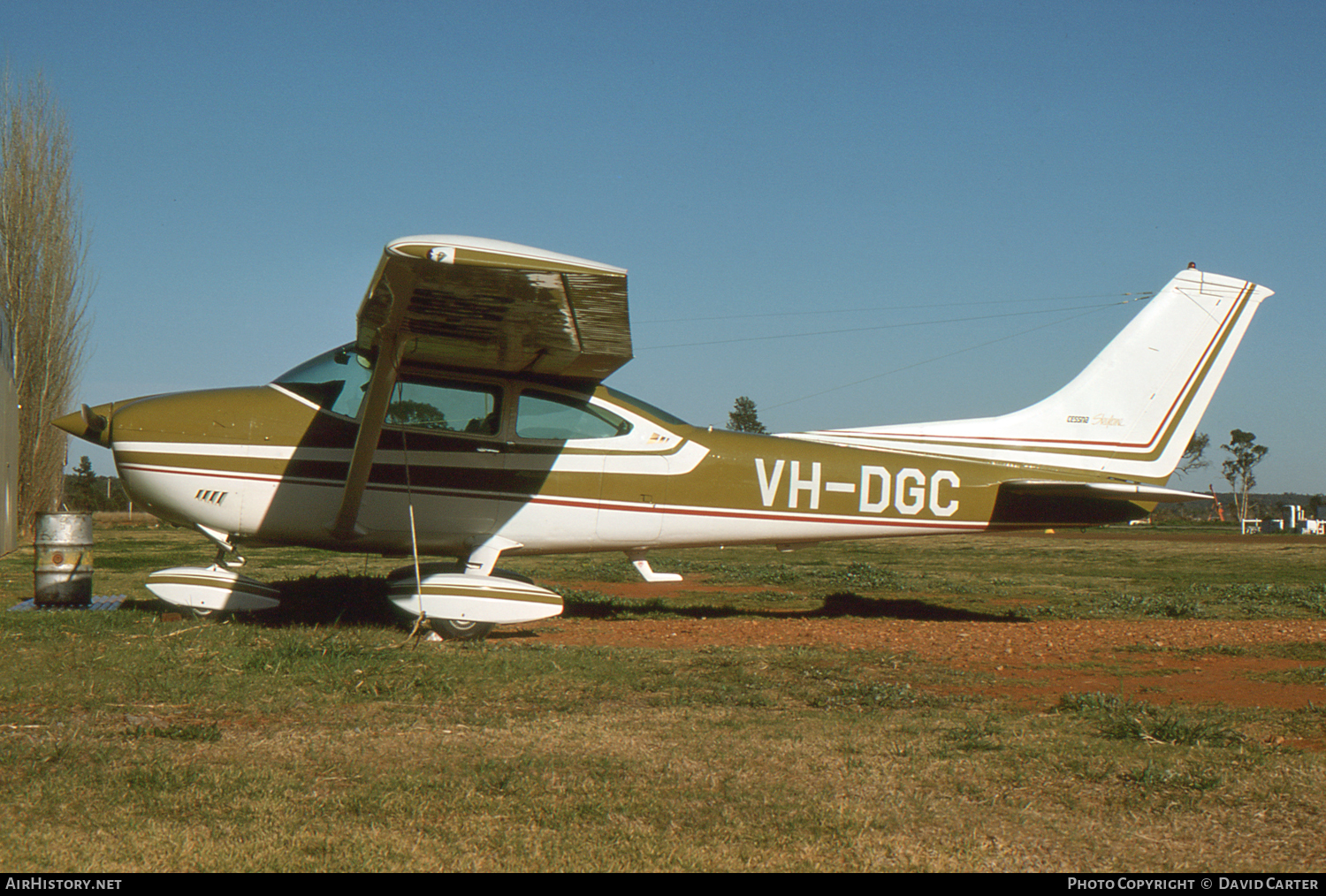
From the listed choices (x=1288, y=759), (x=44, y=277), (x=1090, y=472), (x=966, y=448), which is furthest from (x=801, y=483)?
(x=44, y=277)

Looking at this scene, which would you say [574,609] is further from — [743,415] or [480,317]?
[743,415]

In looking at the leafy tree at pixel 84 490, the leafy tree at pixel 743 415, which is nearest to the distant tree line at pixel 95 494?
the leafy tree at pixel 84 490

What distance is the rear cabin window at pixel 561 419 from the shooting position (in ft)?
27.9

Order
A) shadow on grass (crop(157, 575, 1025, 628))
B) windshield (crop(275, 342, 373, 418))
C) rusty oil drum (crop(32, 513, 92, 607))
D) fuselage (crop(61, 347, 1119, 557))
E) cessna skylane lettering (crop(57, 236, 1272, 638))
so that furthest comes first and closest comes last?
1. rusty oil drum (crop(32, 513, 92, 607))
2. shadow on grass (crop(157, 575, 1025, 628))
3. windshield (crop(275, 342, 373, 418))
4. fuselage (crop(61, 347, 1119, 557))
5. cessna skylane lettering (crop(57, 236, 1272, 638))

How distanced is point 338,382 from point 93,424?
6.54 feet

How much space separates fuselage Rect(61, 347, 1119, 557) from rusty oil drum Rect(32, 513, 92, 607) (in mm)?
1341

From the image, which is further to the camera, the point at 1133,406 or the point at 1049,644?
the point at 1133,406

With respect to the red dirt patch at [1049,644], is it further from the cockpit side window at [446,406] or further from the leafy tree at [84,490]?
the leafy tree at [84,490]

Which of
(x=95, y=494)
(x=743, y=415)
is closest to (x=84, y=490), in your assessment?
(x=95, y=494)

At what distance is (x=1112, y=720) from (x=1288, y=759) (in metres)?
0.89

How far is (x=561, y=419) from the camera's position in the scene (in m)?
8.63

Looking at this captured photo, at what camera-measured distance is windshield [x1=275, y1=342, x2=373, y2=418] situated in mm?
8203


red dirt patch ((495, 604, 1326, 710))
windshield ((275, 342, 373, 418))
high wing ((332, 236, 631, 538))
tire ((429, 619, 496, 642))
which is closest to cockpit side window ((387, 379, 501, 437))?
high wing ((332, 236, 631, 538))

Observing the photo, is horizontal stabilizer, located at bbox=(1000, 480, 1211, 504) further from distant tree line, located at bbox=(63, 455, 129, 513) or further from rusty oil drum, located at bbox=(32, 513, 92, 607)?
distant tree line, located at bbox=(63, 455, 129, 513)
